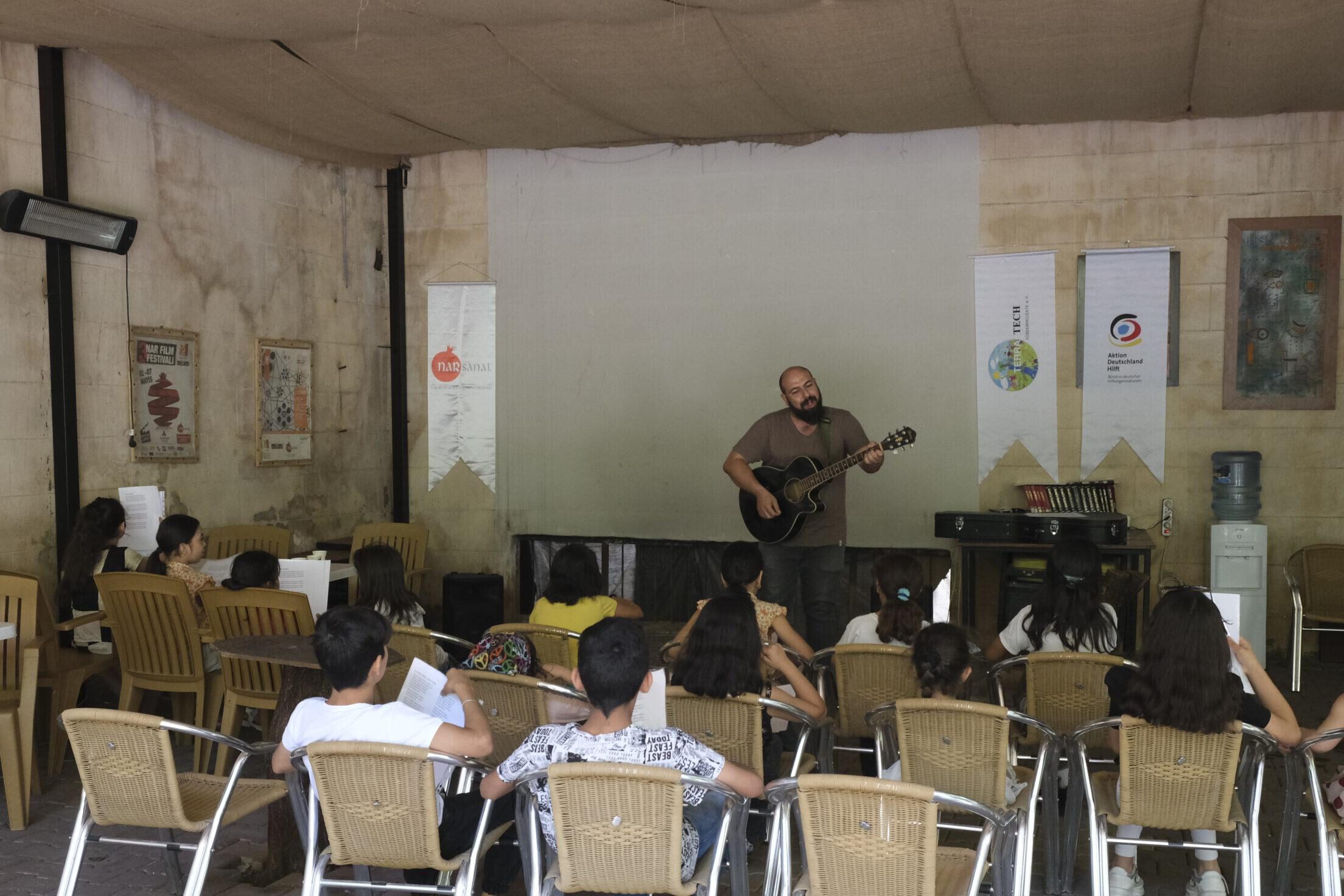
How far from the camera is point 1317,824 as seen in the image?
3225 mm

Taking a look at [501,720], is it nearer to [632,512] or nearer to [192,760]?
[192,760]

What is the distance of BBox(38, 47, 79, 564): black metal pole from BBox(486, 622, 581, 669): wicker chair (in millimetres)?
3102

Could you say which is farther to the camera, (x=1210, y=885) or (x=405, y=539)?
(x=405, y=539)

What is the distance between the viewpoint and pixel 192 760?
4.88 m

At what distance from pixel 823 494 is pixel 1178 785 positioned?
3.00m

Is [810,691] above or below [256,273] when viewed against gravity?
below

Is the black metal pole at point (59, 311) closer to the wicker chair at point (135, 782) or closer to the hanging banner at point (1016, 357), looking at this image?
the wicker chair at point (135, 782)

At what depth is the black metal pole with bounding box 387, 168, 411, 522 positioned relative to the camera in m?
8.55

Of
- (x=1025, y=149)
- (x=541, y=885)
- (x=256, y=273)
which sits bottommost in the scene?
(x=541, y=885)

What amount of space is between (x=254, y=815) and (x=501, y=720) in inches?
55.8

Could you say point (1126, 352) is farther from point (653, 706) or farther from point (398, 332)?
point (653, 706)

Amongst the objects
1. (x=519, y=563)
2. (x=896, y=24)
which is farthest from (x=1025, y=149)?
(x=519, y=563)

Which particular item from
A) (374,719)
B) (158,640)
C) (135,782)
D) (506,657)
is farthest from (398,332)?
(374,719)

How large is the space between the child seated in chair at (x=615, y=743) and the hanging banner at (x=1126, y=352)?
5.23 metres
